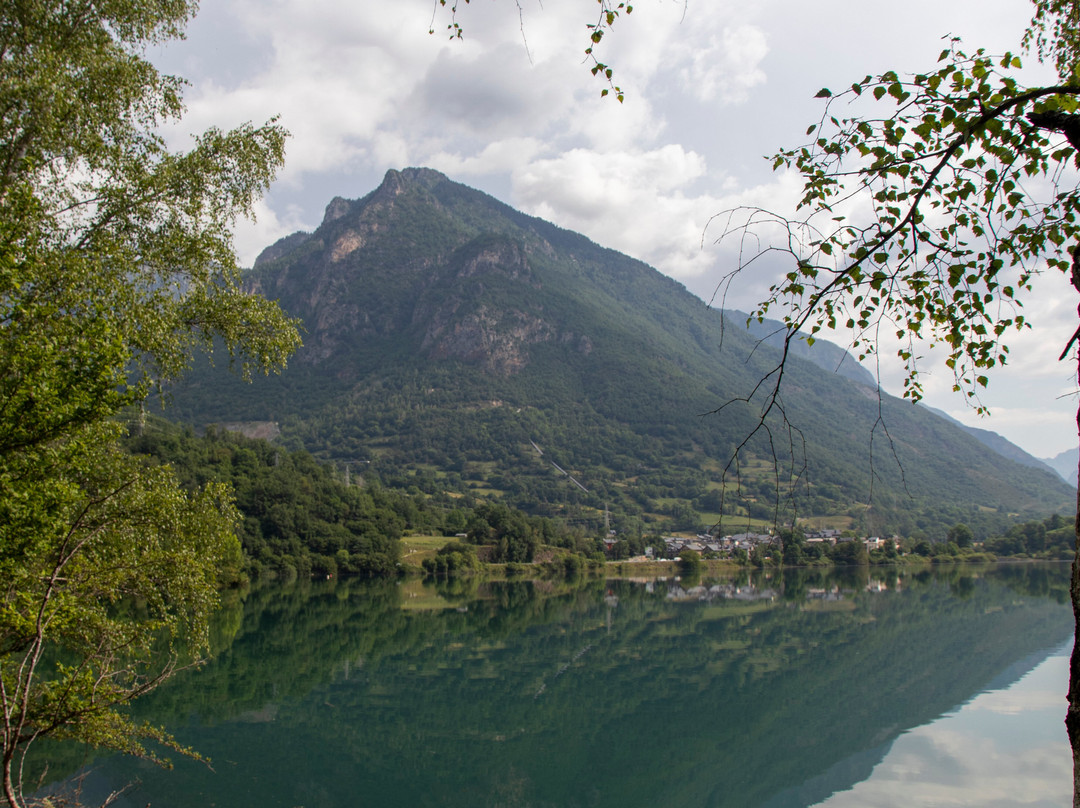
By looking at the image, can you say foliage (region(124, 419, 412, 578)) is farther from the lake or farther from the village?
the village

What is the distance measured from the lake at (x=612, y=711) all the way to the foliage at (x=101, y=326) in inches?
266

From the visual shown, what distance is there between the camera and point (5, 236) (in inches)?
246

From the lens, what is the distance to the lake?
15992 mm

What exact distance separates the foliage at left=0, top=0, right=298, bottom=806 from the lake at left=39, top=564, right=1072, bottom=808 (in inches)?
266

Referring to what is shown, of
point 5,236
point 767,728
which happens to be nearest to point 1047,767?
point 767,728

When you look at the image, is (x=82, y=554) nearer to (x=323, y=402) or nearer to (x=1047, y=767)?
(x=1047, y=767)

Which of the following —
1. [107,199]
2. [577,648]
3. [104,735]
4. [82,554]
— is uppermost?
[107,199]

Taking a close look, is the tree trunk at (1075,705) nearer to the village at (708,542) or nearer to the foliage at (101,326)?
the foliage at (101,326)

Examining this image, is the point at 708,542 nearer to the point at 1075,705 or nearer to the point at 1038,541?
the point at 1038,541

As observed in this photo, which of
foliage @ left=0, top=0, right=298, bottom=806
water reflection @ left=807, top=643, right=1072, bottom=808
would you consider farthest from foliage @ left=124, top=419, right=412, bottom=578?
foliage @ left=0, top=0, right=298, bottom=806

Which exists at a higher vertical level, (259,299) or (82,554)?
(259,299)

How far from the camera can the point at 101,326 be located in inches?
246

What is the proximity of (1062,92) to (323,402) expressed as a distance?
19501cm

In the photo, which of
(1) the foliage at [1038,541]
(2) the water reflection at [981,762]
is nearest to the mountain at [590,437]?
(1) the foliage at [1038,541]
